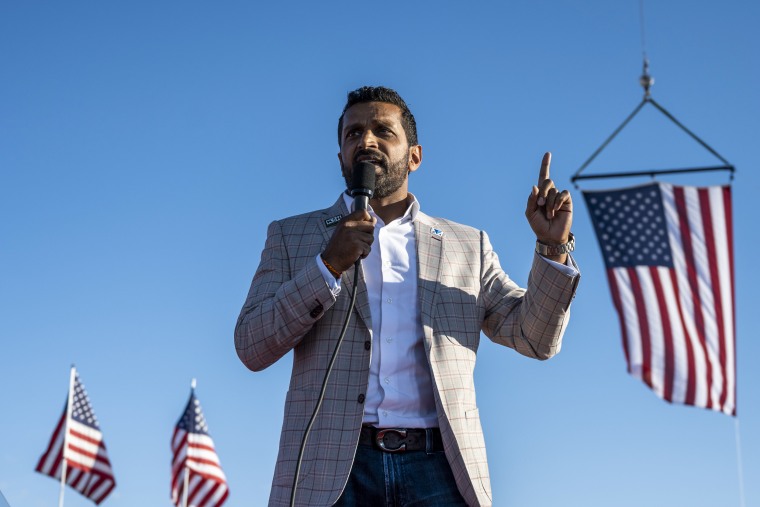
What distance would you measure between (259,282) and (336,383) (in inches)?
26.7

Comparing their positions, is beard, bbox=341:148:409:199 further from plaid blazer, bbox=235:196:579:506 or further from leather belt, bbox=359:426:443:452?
leather belt, bbox=359:426:443:452

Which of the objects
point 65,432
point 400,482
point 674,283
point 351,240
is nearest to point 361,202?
point 351,240

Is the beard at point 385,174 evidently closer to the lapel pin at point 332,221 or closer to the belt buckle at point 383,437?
the lapel pin at point 332,221

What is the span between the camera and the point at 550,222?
403 cm

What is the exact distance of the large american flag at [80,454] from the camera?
20.5m

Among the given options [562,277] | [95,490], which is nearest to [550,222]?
[562,277]

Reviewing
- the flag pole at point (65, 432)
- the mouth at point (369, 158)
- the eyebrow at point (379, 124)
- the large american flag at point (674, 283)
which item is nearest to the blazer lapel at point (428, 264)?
the mouth at point (369, 158)

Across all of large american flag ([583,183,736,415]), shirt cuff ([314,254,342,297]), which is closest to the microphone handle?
shirt cuff ([314,254,342,297])

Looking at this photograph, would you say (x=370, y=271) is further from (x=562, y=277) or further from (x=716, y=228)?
(x=716, y=228)

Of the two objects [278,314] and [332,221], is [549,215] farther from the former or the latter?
[278,314]

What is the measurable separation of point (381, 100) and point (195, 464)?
1977cm

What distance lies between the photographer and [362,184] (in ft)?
13.0

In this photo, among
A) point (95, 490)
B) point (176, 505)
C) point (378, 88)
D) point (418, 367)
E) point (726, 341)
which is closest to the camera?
point (418, 367)

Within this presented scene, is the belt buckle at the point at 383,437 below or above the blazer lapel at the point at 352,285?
below
